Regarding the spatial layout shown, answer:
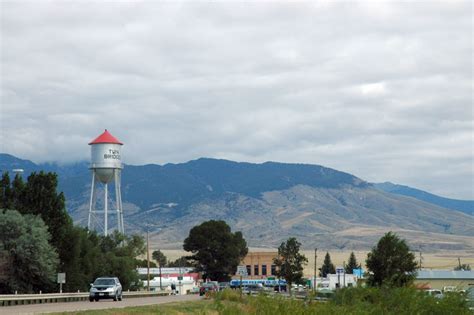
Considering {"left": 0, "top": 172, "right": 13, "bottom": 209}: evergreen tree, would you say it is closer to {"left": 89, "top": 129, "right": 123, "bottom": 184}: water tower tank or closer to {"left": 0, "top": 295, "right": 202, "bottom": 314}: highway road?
{"left": 0, "top": 295, "right": 202, "bottom": 314}: highway road

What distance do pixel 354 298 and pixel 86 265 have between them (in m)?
57.3

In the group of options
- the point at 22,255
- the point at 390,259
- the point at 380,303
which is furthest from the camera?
the point at 390,259

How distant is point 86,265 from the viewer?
321ft

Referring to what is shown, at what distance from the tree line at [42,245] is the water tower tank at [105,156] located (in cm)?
3330

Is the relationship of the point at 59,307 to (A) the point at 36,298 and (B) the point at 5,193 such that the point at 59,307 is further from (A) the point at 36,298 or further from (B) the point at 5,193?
(B) the point at 5,193

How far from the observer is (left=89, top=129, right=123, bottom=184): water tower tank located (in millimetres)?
148625

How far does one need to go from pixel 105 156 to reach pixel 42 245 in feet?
226

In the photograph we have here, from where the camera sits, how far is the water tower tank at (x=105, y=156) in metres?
149

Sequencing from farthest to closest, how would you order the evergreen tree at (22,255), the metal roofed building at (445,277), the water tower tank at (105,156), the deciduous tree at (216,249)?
the deciduous tree at (216,249) → the water tower tank at (105,156) → the metal roofed building at (445,277) → the evergreen tree at (22,255)

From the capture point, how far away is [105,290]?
2520 inches

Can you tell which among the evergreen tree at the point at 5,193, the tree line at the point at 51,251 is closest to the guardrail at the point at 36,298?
the tree line at the point at 51,251

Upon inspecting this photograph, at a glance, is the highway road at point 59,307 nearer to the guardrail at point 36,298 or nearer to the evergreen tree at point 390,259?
the guardrail at point 36,298

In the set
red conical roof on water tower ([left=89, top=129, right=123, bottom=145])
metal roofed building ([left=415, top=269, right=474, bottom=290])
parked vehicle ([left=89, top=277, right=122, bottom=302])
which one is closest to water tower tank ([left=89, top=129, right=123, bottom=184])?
red conical roof on water tower ([left=89, top=129, right=123, bottom=145])

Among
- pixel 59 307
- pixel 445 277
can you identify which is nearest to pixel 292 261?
pixel 445 277
